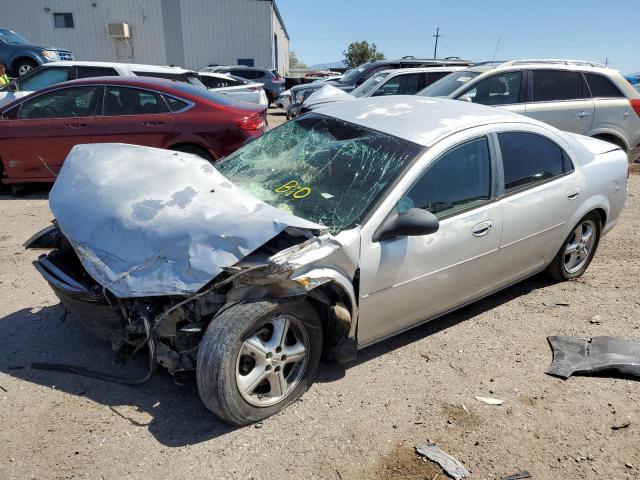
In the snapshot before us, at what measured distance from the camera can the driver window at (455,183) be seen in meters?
3.22

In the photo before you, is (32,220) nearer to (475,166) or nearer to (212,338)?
(212,338)

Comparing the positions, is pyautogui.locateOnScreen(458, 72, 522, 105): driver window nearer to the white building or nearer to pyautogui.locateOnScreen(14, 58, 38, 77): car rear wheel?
pyautogui.locateOnScreen(14, 58, 38, 77): car rear wheel

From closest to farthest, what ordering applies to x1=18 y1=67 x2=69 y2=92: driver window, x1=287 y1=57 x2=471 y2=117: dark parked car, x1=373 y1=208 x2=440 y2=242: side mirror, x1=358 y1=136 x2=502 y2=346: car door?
x1=373 y1=208 x2=440 y2=242: side mirror < x1=358 y1=136 x2=502 y2=346: car door < x1=18 y1=67 x2=69 y2=92: driver window < x1=287 y1=57 x2=471 y2=117: dark parked car

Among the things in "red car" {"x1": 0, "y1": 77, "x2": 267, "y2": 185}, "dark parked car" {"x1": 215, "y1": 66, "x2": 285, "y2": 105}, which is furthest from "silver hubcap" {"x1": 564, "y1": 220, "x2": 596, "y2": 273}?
"dark parked car" {"x1": 215, "y1": 66, "x2": 285, "y2": 105}

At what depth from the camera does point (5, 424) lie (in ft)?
9.09

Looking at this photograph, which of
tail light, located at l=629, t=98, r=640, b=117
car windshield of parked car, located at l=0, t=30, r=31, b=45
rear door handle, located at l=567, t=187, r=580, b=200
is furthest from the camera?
car windshield of parked car, located at l=0, t=30, r=31, b=45

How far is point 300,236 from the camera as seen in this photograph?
288cm

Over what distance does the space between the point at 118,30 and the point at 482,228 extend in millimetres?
33919

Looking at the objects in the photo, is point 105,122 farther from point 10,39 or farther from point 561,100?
point 10,39

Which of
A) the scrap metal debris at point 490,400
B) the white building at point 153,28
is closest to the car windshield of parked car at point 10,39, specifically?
the white building at point 153,28

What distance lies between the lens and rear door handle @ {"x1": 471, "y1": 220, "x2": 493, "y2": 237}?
11.2 feet

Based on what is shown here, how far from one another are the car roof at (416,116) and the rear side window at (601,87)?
467 cm

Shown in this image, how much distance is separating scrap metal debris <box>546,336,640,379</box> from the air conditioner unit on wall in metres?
34.0

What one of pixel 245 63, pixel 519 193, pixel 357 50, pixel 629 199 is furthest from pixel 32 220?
pixel 357 50
